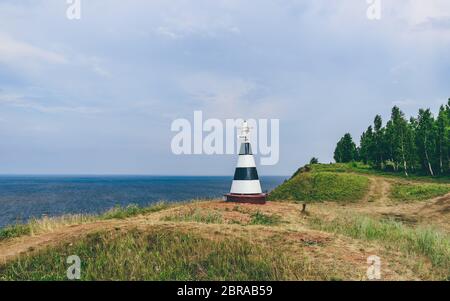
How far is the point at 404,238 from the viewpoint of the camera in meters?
14.6

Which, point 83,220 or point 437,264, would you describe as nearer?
point 437,264

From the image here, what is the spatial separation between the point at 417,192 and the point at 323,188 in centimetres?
905

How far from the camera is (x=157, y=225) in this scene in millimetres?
14031

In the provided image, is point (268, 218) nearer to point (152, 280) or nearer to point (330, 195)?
point (152, 280)

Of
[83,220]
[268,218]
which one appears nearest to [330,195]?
[268,218]

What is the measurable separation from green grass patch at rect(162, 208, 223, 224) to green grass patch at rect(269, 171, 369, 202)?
68.4 ft

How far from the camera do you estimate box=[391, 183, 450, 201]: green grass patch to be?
35.4m

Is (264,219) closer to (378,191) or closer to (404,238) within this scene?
(404,238)

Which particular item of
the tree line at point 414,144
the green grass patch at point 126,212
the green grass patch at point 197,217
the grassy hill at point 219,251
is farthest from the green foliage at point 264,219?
the tree line at point 414,144

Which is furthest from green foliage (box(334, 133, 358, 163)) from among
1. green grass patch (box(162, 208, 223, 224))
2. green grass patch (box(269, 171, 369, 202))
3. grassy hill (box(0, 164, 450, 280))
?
green grass patch (box(162, 208, 223, 224))

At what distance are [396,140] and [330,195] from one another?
28145 millimetres

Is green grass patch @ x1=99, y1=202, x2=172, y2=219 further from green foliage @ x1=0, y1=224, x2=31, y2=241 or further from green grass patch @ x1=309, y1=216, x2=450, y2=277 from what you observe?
green grass patch @ x1=309, y1=216, x2=450, y2=277
